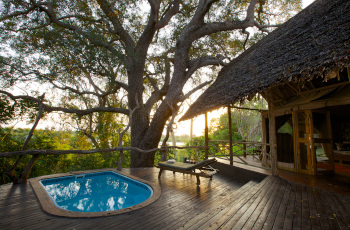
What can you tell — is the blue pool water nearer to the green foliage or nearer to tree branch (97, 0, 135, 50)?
the green foliage

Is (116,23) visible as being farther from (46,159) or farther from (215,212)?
(215,212)

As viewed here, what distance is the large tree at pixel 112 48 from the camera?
24.5ft

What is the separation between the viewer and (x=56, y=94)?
9.52m

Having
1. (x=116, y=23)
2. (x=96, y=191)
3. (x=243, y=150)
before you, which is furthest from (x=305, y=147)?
(x=116, y=23)

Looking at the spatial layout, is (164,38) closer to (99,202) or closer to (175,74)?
(175,74)

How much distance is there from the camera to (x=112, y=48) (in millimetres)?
7949

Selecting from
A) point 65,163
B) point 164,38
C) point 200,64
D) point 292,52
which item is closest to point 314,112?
point 292,52

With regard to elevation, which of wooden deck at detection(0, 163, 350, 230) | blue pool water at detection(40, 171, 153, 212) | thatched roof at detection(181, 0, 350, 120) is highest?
thatched roof at detection(181, 0, 350, 120)

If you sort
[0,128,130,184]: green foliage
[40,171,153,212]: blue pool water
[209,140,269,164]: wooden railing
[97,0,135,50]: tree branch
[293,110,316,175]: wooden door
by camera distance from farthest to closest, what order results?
[97,0,135,50]: tree branch
[0,128,130,184]: green foliage
[209,140,269,164]: wooden railing
[293,110,316,175]: wooden door
[40,171,153,212]: blue pool water

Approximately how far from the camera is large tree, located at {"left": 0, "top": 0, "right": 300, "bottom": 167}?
7.46m

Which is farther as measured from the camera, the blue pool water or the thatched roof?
the blue pool water

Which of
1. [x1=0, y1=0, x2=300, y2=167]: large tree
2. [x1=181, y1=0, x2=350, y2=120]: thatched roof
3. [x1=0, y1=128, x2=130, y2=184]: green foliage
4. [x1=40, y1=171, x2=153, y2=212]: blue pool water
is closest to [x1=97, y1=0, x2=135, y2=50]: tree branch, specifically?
[x1=0, y1=0, x2=300, y2=167]: large tree

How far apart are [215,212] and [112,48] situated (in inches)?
291

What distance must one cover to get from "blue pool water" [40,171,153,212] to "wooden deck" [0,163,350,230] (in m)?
0.80
